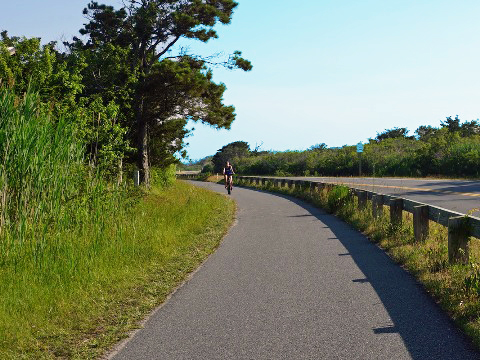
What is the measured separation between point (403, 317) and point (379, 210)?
7.92 metres

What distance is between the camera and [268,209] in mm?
20688

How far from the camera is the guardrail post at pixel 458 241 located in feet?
25.9

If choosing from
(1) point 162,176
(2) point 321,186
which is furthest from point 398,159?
(2) point 321,186

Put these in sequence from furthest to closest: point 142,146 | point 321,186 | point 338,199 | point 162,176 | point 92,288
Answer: point 162,176 → point 142,146 → point 321,186 → point 338,199 → point 92,288

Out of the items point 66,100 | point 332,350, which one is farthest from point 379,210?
point 66,100

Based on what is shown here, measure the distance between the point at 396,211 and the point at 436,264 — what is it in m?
4.08

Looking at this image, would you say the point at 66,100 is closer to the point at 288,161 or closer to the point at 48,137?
the point at 48,137

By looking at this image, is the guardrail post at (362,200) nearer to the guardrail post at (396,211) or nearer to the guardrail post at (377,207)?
the guardrail post at (377,207)

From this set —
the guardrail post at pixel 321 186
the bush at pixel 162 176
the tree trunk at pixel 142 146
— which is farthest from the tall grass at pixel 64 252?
the bush at pixel 162 176

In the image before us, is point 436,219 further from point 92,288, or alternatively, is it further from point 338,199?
point 338,199

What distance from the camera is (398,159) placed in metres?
47.9

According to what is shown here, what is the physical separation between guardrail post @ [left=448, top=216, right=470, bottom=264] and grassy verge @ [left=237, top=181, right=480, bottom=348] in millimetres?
136

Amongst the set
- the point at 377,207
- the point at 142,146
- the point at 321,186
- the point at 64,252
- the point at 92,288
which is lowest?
the point at 92,288

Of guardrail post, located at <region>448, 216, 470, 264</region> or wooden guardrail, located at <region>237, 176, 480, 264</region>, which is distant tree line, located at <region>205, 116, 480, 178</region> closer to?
wooden guardrail, located at <region>237, 176, 480, 264</region>
